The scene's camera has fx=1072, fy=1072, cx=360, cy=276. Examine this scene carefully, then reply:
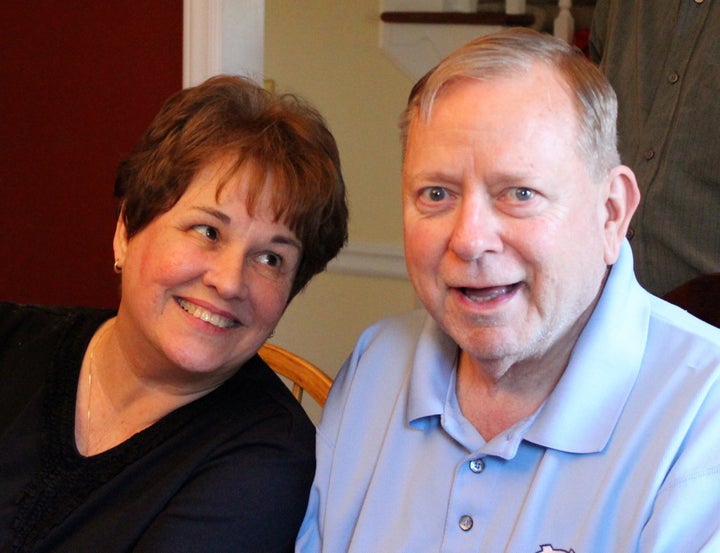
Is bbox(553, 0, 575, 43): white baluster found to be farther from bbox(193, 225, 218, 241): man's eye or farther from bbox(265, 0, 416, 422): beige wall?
bbox(193, 225, 218, 241): man's eye

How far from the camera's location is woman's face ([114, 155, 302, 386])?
1.60 m

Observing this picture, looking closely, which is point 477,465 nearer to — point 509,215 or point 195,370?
point 509,215

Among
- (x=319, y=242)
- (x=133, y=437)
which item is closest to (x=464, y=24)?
(x=319, y=242)

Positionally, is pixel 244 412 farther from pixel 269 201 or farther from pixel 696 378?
pixel 696 378

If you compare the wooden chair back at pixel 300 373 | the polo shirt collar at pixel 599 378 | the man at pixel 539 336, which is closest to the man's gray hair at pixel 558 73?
the man at pixel 539 336

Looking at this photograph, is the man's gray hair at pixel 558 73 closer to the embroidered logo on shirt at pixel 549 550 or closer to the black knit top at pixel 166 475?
the embroidered logo on shirt at pixel 549 550

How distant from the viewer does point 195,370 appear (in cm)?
163

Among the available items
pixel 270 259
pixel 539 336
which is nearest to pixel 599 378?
pixel 539 336

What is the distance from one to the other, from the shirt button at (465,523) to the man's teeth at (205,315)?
19.1 inches

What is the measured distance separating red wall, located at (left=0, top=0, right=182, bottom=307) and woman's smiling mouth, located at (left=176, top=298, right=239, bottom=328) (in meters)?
1.00

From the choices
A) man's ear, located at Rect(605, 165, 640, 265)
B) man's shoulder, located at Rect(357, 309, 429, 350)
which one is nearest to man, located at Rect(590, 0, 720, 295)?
man's shoulder, located at Rect(357, 309, 429, 350)

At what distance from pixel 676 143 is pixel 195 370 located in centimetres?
110

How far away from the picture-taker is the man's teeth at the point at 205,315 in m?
1.62

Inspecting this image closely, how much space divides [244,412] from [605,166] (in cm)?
69
